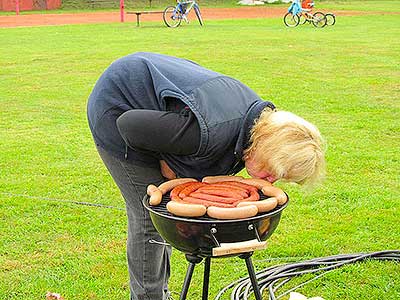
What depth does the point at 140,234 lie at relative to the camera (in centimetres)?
279

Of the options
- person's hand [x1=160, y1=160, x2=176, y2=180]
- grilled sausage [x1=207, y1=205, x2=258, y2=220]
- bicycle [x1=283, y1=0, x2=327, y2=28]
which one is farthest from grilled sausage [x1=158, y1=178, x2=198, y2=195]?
bicycle [x1=283, y1=0, x2=327, y2=28]

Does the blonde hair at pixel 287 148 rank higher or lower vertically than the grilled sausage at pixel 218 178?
higher

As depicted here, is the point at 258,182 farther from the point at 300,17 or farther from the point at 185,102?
the point at 300,17

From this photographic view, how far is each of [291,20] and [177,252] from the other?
17976 millimetres

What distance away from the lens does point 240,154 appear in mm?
2400

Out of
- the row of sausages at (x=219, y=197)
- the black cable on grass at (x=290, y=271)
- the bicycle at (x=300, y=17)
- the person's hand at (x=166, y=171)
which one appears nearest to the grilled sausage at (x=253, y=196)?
the row of sausages at (x=219, y=197)

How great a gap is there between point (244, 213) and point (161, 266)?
0.93 m

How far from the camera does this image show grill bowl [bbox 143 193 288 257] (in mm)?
2113

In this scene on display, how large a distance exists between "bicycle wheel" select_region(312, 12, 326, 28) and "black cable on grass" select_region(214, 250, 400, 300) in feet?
55.7

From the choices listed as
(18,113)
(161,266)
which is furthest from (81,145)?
(161,266)

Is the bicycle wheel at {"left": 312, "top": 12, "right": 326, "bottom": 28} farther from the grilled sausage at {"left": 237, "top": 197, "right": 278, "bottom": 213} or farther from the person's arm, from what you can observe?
the grilled sausage at {"left": 237, "top": 197, "right": 278, "bottom": 213}

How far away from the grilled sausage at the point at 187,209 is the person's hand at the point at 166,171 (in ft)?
1.81

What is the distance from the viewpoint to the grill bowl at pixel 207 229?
2113mm

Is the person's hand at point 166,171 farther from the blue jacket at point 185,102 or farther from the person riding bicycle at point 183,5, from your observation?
the person riding bicycle at point 183,5
